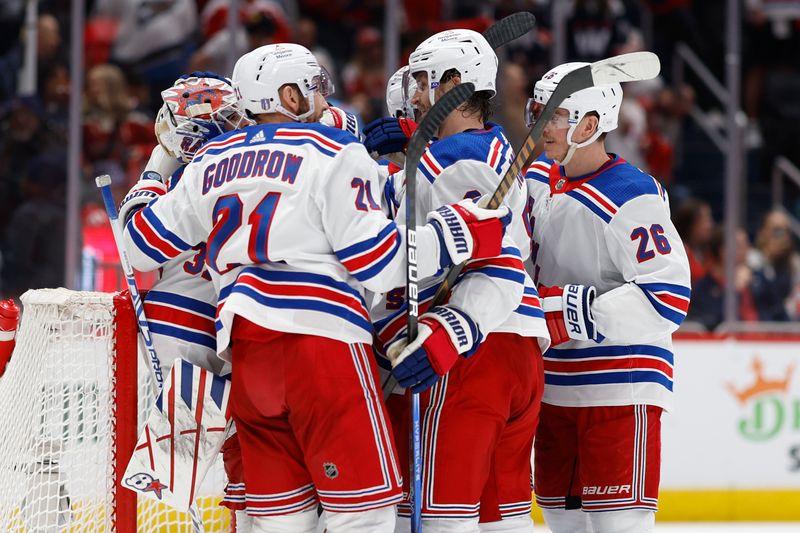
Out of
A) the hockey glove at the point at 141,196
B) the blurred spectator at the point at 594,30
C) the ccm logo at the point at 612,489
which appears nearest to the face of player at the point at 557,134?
the ccm logo at the point at 612,489

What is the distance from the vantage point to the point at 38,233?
467 centimetres

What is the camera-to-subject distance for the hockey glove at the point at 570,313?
8.53ft

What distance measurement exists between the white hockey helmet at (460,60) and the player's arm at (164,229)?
506 mm

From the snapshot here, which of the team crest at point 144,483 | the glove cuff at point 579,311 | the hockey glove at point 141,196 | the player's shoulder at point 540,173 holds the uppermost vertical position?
the player's shoulder at point 540,173

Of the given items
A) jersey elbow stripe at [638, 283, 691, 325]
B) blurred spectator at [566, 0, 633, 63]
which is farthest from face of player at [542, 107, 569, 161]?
blurred spectator at [566, 0, 633, 63]

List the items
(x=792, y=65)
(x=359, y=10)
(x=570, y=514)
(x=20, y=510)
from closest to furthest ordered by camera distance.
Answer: (x=20, y=510), (x=570, y=514), (x=359, y=10), (x=792, y=65)

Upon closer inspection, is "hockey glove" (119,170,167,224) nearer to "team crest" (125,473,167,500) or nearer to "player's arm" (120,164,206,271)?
"player's arm" (120,164,206,271)

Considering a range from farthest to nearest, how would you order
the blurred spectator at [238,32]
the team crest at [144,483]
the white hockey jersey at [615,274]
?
the blurred spectator at [238,32], the white hockey jersey at [615,274], the team crest at [144,483]

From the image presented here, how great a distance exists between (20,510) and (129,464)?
1.19 feet

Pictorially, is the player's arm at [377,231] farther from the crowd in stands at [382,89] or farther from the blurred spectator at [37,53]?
the blurred spectator at [37,53]

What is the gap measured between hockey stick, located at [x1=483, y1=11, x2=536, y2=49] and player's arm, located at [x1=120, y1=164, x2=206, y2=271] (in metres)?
0.72

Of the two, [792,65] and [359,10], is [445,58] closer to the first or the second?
[359,10]

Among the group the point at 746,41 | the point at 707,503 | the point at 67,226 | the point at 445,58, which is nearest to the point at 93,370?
the point at 445,58

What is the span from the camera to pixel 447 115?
2.31m
